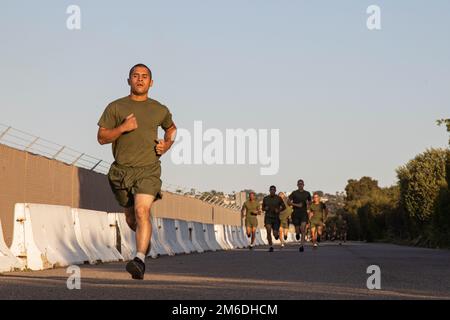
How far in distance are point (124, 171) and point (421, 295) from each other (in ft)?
11.7

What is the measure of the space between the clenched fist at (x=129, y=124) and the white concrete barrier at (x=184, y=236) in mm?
18669

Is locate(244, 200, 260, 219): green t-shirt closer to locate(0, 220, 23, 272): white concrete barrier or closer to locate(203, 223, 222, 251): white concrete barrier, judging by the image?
locate(203, 223, 222, 251): white concrete barrier

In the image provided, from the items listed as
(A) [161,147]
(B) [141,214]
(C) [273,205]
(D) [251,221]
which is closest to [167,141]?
(A) [161,147]

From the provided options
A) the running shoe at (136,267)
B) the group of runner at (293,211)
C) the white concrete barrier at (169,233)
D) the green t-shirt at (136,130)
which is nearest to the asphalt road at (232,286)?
the running shoe at (136,267)

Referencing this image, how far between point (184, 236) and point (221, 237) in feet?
32.3

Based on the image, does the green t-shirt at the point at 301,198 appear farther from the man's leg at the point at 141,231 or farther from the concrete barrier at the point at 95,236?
the man's leg at the point at 141,231

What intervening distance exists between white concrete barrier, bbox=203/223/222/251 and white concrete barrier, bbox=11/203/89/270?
1755cm

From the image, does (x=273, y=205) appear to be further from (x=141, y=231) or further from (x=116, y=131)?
(x=116, y=131)

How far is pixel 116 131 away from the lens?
12.2m

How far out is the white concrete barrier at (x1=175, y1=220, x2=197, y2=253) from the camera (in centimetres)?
3112

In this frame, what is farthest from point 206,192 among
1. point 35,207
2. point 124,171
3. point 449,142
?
point 124,171

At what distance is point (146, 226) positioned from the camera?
1240 cm

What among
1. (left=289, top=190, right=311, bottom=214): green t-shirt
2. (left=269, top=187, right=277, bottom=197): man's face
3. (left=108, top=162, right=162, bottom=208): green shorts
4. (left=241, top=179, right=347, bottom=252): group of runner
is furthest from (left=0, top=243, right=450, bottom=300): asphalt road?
(left=269, top=187, right=277, bottom=197): man's face
